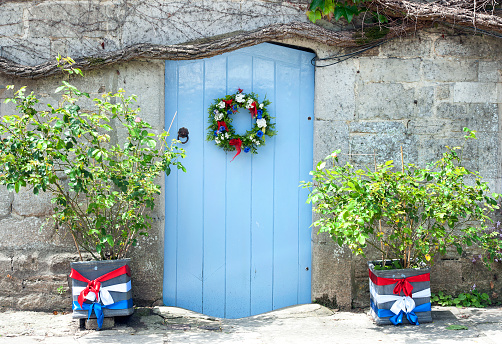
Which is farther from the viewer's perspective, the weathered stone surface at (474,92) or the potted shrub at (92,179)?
the weathered stone surface at (474,92)

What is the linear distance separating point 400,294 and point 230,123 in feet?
6.20

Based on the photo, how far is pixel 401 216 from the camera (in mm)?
4008

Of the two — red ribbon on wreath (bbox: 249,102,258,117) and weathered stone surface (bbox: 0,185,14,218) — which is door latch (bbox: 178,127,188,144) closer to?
red ribbon on wreath (bbox: 249,102,258,117)

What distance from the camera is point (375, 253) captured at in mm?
4238

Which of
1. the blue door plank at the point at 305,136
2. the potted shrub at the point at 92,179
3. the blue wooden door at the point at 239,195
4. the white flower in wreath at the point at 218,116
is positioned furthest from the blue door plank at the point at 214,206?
the blue door plank at the point at 305,136

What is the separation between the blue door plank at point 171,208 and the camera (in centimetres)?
423

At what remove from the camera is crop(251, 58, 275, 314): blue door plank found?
427 cm

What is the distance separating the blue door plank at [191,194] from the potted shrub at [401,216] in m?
1.02

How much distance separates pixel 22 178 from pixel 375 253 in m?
2.79

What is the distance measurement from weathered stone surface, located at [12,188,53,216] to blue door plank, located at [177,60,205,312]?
107 centimetres

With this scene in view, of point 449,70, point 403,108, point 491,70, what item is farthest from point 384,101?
point 491,70

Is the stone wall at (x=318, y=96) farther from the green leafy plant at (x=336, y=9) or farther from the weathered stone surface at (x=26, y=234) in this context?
the green leafy plant at (x=336, y=9)

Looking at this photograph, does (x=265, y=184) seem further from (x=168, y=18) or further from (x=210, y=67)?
(x=168, y=18)

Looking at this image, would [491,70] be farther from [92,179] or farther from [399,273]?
[92,179]
